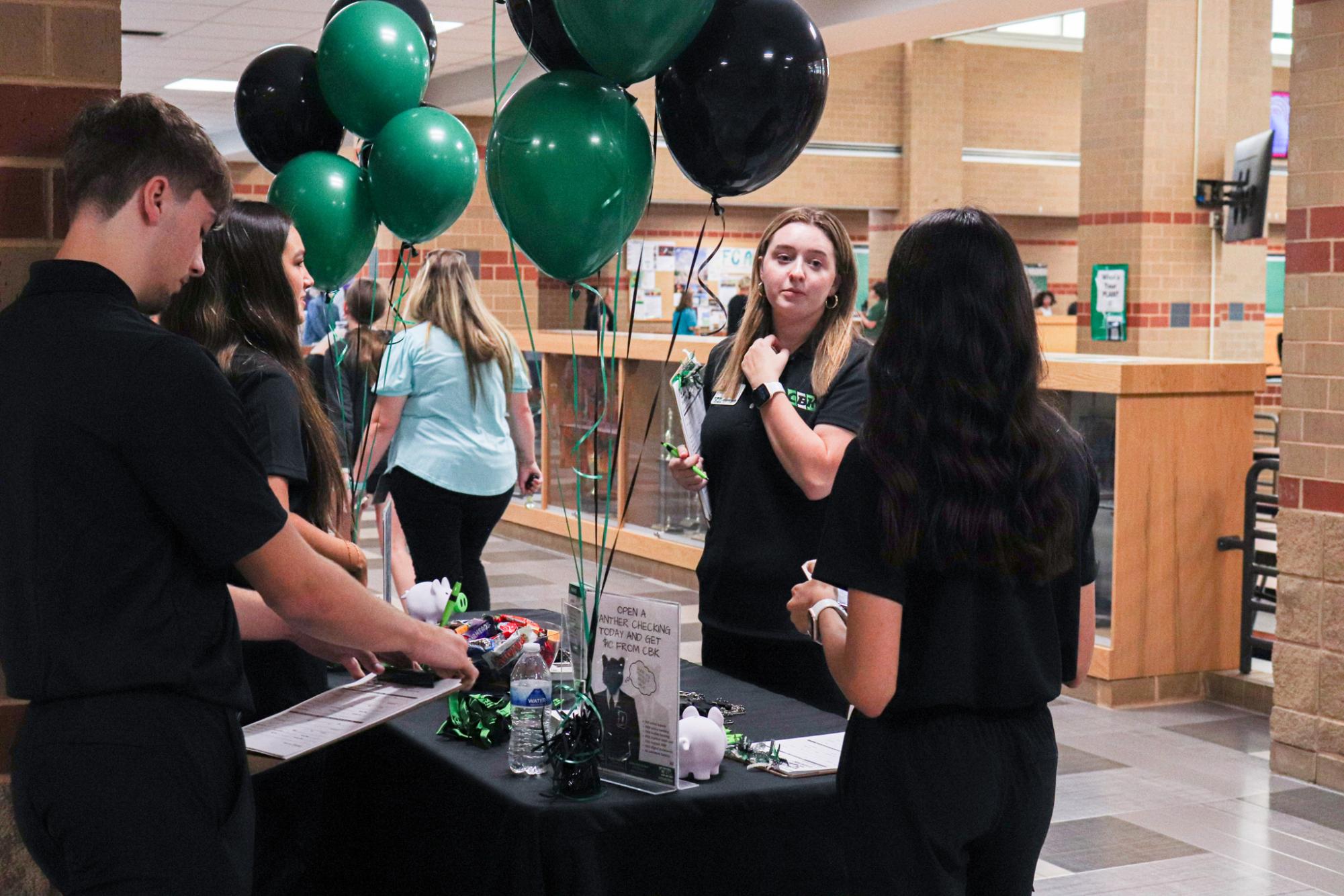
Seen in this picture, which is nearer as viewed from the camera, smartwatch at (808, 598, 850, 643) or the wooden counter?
smartwatch at (808, 598, 850, 643)

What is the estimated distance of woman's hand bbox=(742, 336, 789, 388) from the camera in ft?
9.35

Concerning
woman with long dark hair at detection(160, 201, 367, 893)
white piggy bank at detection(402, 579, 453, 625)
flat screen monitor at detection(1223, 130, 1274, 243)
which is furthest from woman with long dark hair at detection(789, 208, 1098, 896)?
flat screen monitor at detection(1223, 130, 1274, 243)

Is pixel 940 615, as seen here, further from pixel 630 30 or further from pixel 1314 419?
pixel 1314 419

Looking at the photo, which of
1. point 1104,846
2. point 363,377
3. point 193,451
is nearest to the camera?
point 193,451

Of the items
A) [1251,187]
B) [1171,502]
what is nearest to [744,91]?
[1171,502]

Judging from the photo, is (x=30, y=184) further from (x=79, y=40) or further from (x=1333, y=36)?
(x=1333, y=36)

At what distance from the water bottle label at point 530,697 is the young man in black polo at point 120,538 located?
0.64m

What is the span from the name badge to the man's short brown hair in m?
1.53

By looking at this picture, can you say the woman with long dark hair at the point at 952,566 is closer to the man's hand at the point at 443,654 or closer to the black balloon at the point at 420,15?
the man's hand at the point at 443,654

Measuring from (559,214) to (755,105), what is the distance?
397mm

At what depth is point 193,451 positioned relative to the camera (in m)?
1.45

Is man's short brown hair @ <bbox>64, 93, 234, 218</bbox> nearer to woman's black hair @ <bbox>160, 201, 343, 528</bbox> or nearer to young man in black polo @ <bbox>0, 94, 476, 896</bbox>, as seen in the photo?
young man in black polo @ <bbox>0, 94, 476, 896</bbox>

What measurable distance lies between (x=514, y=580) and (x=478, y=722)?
5.18 m

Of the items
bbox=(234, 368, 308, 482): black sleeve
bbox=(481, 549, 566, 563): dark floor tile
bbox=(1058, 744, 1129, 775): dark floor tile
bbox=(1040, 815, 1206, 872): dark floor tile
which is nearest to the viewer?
bbox=(234, 368, 308, 482): black sleeve
